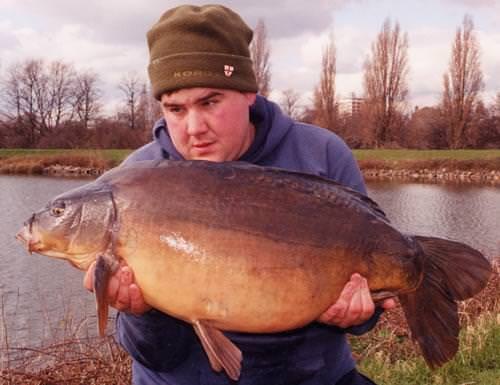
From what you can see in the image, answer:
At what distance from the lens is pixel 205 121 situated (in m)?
2.27

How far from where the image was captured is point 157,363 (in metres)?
2.32

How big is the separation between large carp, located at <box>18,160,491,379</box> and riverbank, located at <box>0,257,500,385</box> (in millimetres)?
1789

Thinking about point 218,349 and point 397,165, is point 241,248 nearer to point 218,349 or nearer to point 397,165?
point 218,349

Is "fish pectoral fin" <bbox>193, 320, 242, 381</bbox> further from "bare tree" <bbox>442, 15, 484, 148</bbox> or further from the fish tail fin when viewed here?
"bare tree" <bbox>442, 15, 484, 148</bbox>

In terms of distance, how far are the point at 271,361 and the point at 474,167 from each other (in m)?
25.4

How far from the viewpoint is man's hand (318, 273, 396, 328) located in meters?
2.05

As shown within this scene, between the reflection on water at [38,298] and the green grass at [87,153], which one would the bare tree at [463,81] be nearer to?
the green grass at [87,153]

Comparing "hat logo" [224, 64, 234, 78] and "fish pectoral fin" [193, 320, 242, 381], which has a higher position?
"hat logo" [224, 64, 234, 78]

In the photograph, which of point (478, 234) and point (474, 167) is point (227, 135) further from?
point (474, 167)

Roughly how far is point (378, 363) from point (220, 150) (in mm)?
2467

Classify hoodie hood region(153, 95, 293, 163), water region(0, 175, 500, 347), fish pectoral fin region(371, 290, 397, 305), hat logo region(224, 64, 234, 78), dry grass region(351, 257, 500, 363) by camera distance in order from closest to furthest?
fish pectoral fin region(371, 290, 397, 305)
hat logo region(224, 64, 234, 78)
hoodie hood region(153, 95, 293, 163)
dry grass region(351, 257, 500, 363)
water region(0, 175, 500, 347)

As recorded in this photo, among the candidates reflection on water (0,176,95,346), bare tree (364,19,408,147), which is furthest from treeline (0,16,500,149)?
reflection on water (0,176,95,346)

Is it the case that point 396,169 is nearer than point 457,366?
No

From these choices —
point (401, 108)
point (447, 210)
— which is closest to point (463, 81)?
point (401, 108)
